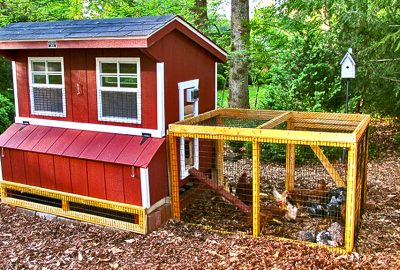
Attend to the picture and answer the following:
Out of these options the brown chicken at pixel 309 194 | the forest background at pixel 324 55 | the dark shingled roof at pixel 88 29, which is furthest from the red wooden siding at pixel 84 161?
the forest background at pixel 324 55

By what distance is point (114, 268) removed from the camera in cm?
506

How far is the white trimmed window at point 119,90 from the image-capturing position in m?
6.01

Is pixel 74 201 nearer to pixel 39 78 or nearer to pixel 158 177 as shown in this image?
pixel 158 177

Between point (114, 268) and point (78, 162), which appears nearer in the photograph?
point (114, 268)

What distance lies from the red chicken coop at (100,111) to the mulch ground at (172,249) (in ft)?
0.90

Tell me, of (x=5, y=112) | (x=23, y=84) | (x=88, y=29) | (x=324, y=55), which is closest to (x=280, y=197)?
(x=88, y=29)

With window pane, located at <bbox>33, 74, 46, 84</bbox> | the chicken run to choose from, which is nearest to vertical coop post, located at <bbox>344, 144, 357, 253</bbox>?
the chicken run

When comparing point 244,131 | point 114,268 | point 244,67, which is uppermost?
point 244,67

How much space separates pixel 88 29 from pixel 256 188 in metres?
3.26

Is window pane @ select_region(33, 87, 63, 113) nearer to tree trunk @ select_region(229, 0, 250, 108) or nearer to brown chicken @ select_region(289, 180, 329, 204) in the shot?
brown chicken @ select_region(289, 180, 329, 204)

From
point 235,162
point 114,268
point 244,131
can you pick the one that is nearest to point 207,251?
point 114,268

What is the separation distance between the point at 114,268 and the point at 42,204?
2275 millimetres

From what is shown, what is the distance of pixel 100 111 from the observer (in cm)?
630

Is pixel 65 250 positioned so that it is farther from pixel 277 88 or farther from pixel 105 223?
pixel 277 88
